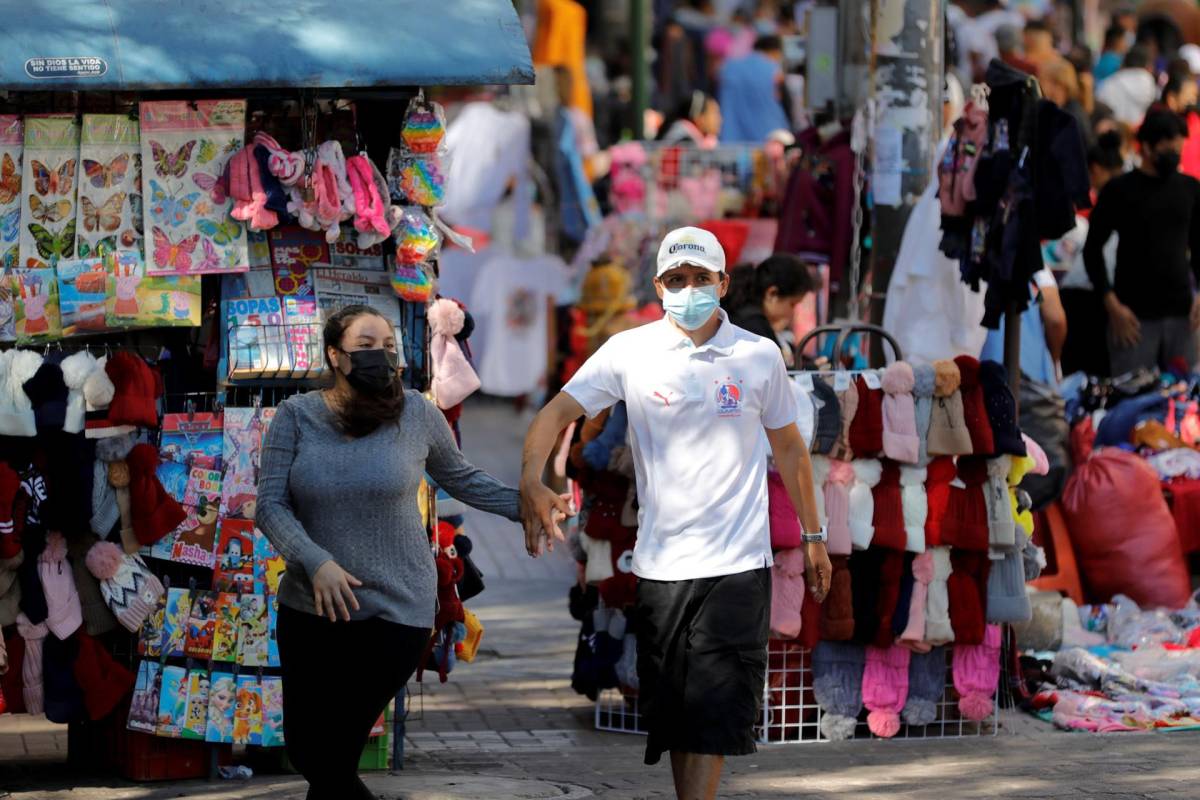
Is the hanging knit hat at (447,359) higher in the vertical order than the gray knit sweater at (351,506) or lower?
higher

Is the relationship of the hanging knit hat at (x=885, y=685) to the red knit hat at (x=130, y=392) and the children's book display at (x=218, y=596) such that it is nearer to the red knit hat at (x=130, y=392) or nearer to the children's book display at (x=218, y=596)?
the children's book display at (x=218, y=596)

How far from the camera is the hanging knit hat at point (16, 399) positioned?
22.8 ft

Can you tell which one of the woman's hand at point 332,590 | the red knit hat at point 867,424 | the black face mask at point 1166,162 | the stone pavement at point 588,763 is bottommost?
the stone pavement at point 588,763

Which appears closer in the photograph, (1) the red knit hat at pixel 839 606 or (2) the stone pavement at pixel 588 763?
(2) the stone pavement at pixel 588 763

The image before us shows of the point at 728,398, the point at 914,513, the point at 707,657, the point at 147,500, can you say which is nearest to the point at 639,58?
the point at 914,513

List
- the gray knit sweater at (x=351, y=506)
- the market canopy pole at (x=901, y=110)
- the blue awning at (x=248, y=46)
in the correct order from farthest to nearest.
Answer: the market canopy pole at (x=901, y=110)
the blue awning at (x=248, y=46)
the gray knit sweater at (x=351, y=506)

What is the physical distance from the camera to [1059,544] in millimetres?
10344

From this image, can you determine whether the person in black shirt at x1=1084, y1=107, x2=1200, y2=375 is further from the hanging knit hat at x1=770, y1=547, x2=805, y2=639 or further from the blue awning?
the blue awning

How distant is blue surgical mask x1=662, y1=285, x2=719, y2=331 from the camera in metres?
6.27

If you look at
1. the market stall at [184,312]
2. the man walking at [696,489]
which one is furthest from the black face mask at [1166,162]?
the man walking at [696,489]

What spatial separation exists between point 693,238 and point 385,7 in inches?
64.3

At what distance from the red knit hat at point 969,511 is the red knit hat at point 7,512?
3.38 metres

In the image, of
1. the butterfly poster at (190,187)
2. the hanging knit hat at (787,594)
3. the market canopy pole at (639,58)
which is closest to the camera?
the butterfly poster at (190,187)

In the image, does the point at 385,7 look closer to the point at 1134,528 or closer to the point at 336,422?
the point at 336,422
